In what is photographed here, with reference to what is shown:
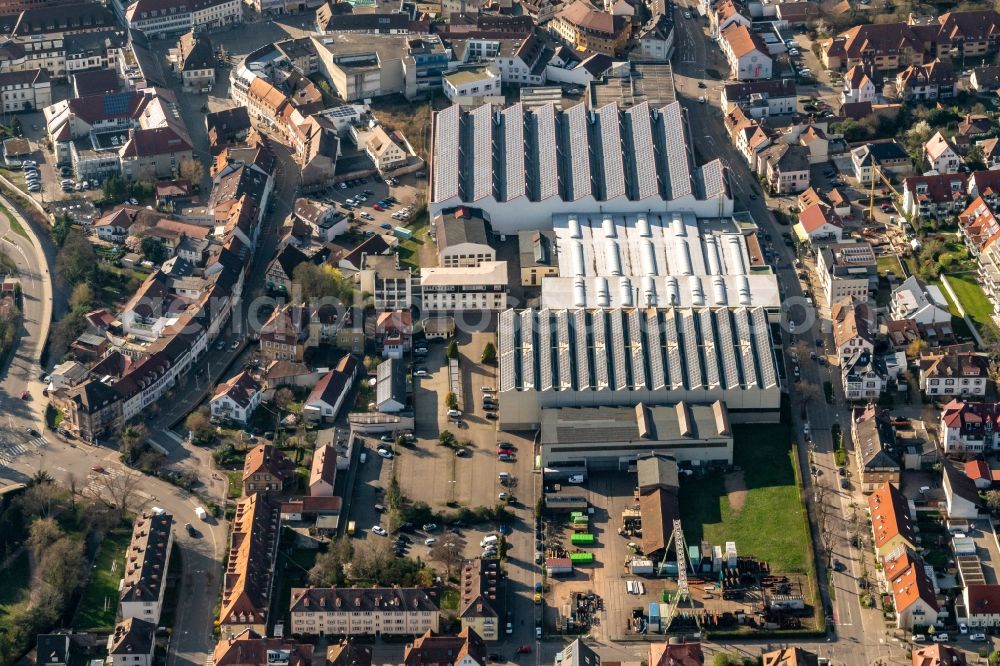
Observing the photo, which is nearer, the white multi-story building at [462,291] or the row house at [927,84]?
the white multi-story building at [462,291]

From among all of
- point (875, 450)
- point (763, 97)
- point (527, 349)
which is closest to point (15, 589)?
point (527, 349)

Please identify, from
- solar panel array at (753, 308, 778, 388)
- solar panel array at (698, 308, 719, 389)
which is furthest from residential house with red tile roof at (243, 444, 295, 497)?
solar panel array at (753, 308, 778, 388)

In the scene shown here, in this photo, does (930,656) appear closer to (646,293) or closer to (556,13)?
(646,293)

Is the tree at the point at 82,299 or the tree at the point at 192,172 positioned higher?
the tree at the point at 192,172

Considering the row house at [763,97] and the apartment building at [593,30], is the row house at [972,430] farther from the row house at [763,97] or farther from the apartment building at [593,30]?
the apartment building at [593,30]

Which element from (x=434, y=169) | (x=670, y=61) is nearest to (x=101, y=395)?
(x=434, y=169)

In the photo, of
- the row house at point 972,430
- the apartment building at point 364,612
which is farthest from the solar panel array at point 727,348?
the apartment building at point 364,612

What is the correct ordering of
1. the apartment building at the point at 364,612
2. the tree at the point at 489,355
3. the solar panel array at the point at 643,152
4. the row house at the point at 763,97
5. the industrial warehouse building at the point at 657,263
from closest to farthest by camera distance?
the apartment building at the point at 364,612, the tree at the point at 489,355, the industrial warehouse building at the point at 657,263, the solar panel array at the point at 643,152, the row house at the point at 763,97
